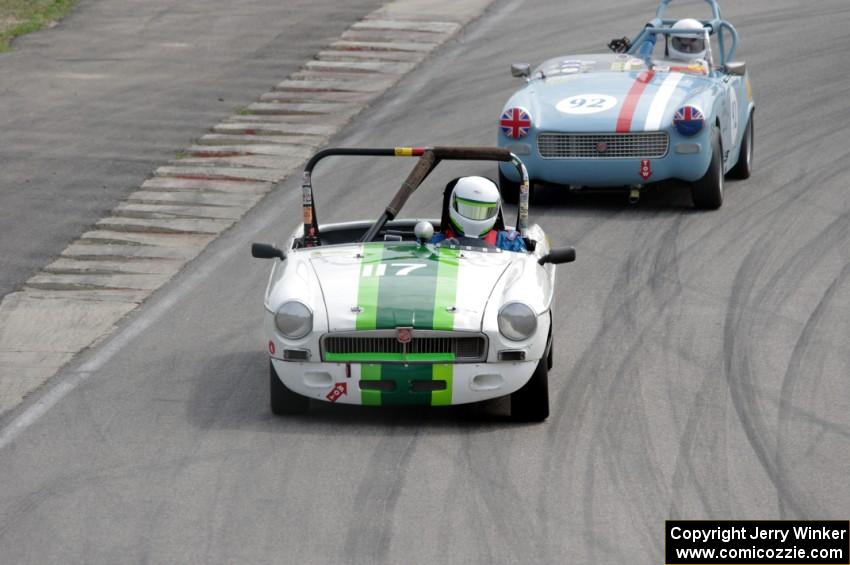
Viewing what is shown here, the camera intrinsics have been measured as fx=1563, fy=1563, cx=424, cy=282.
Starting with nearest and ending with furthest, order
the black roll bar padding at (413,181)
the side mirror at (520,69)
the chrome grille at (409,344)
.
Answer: the chrome grille at (409,344) → the black roll bar padding at (413,181) → the side mirror at (520,69)

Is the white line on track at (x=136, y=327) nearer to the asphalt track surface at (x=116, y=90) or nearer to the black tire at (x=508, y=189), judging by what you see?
→ the asphalt track surface at (x=116, y=90)

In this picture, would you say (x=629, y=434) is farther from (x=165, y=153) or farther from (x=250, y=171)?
(x=165, y=153)

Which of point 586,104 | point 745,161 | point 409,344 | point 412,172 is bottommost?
point 745,161

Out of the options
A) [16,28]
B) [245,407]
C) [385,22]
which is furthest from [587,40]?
[245,407]

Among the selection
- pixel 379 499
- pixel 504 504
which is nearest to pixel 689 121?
pixel 504 504

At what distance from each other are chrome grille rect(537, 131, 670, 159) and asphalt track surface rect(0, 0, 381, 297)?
167 inches

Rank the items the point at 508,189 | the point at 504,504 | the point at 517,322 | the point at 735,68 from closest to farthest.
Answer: the point at 504,504
the point at 517,322
the point at 508,189
the point at 735,68

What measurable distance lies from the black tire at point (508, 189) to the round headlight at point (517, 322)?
5644 mm

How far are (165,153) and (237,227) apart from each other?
8.72ft

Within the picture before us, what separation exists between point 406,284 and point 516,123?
5225mm

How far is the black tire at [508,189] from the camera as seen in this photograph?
13930mm

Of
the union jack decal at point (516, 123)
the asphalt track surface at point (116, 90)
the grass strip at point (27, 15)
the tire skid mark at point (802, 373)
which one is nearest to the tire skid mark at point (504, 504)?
the tire skid mark at point (802, 373)

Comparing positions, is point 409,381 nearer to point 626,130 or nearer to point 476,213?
point 476,213

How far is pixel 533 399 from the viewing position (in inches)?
333
